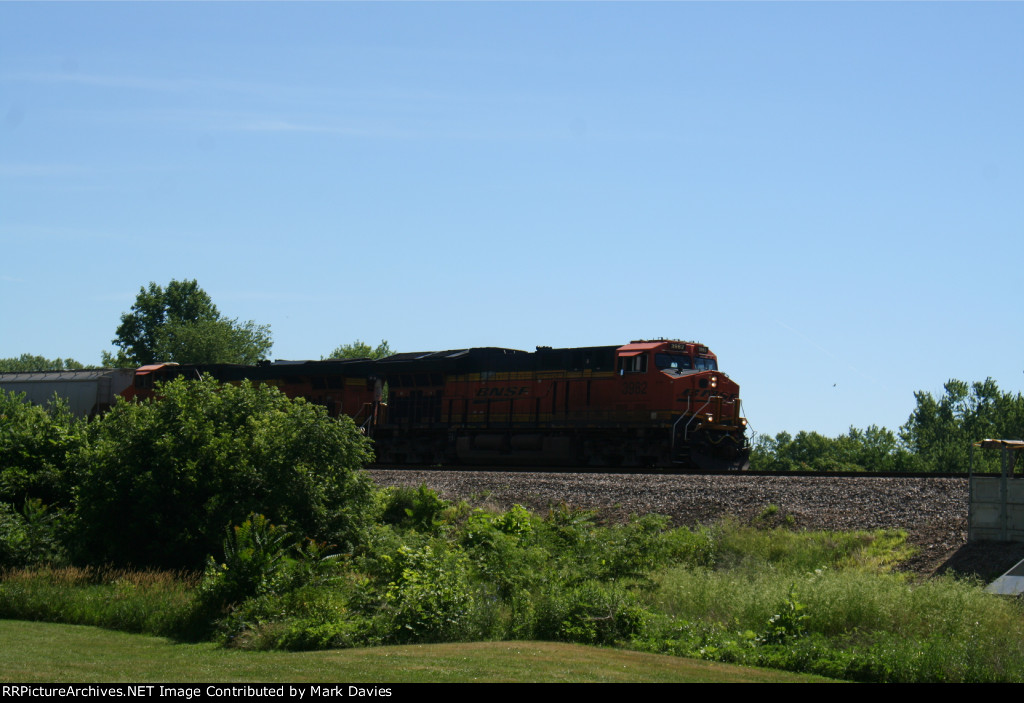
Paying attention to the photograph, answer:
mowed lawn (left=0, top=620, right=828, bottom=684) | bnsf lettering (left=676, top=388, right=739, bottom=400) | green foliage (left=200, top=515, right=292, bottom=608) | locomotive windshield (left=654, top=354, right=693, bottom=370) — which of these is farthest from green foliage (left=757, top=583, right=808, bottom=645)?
locomotive windshield (left=654, top=354, right=693, bottom=370)

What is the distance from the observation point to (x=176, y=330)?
7875 centimetres

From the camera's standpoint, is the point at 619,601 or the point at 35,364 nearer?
the point at 619,601

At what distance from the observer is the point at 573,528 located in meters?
17.5

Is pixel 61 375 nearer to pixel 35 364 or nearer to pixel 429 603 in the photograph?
pixel 429 603

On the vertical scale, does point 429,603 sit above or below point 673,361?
below

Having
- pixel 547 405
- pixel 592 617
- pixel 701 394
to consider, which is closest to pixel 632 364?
pixel 701 394

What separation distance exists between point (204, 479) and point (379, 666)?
947 centimetres

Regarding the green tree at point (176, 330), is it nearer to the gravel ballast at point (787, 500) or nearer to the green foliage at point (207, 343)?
the green foliage at point (207, 343)

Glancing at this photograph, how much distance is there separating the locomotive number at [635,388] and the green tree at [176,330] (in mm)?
56748

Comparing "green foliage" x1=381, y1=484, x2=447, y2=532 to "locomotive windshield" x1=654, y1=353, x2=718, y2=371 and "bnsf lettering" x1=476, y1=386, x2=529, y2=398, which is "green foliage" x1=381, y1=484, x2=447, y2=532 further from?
"locomotive windshield" x1=654, y1=353, x2=718, y2=371
